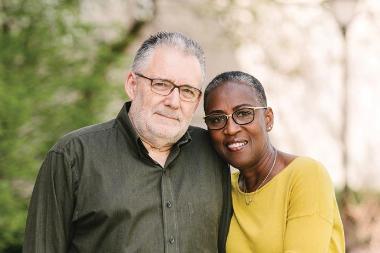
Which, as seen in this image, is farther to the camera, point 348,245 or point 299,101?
point 299,101

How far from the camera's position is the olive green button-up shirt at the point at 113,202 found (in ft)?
10.2

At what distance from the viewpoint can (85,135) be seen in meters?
3.25

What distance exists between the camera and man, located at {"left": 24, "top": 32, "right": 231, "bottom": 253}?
3.11 m

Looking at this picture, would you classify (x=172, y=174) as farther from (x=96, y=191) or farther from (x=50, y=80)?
(x=50, y=80)

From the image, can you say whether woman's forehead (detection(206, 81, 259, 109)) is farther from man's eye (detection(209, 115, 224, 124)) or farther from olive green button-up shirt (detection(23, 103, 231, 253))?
olive green button-up shirt (detection(23, 103, 231, 253))

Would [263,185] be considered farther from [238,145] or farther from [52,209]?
[52,209]

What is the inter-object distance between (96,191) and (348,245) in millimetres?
6054

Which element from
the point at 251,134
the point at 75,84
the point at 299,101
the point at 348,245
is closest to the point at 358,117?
the point at 299,101

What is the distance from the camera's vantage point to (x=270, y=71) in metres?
11.4

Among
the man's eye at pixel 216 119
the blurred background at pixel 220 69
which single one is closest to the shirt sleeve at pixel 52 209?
the man's eye at pixel 216 119

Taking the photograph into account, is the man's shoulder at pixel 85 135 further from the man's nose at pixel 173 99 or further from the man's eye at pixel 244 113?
A: the man's eye at pixel 244 113

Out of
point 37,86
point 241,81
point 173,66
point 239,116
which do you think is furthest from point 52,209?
point 37,86

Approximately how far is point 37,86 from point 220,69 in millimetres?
6509

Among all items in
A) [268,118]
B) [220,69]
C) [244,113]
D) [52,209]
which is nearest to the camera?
[52,209]
